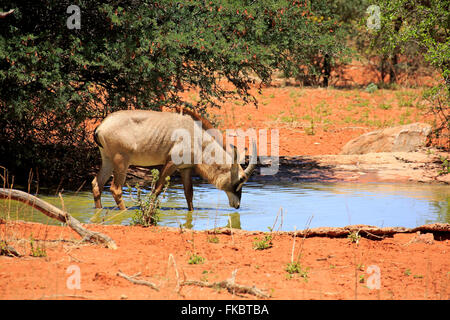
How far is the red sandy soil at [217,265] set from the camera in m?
4.78

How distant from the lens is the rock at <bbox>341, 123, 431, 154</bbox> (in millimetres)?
16359

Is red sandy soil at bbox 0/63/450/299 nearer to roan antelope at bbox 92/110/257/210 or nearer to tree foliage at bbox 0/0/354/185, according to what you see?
roan antelope at bbox 92/110/257/210

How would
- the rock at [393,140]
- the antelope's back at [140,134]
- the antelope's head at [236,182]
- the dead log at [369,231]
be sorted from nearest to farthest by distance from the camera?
1. the dead log at [369,231]
2. the antelope's back at [140,134]
3. the antelope's head at [236,182]
4. the rock at [393,140]

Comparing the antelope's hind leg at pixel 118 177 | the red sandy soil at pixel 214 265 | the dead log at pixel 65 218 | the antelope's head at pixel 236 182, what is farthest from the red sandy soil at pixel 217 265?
the antelope's head at pixel 236 182

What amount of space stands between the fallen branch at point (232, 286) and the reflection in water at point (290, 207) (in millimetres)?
3132

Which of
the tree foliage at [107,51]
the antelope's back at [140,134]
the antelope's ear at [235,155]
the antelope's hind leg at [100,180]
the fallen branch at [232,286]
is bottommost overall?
the fallen branch at [232,286]

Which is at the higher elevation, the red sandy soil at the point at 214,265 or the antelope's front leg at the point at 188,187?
the antelope's front leg at the point at 188,187

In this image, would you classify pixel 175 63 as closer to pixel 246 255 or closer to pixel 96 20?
pixel 96 20

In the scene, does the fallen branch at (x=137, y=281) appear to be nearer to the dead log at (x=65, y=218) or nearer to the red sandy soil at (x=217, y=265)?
the red sandy soil at (x=217, y=265)

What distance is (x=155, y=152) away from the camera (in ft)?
32.9

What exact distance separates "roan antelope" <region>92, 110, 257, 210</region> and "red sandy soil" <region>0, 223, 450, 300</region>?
2.66 meters

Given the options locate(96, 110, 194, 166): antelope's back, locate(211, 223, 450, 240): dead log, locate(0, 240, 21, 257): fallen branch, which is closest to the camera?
locate(0, 240, 21, 257): fallen branch

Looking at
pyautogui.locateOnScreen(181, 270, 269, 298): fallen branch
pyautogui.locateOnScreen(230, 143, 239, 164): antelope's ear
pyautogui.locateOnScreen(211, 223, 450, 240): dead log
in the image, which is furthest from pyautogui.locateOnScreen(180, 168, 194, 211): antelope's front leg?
pyautogui.locateOnScreen(181, 270, 269, 298): fallen branch

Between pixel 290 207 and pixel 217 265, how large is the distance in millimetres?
4671
